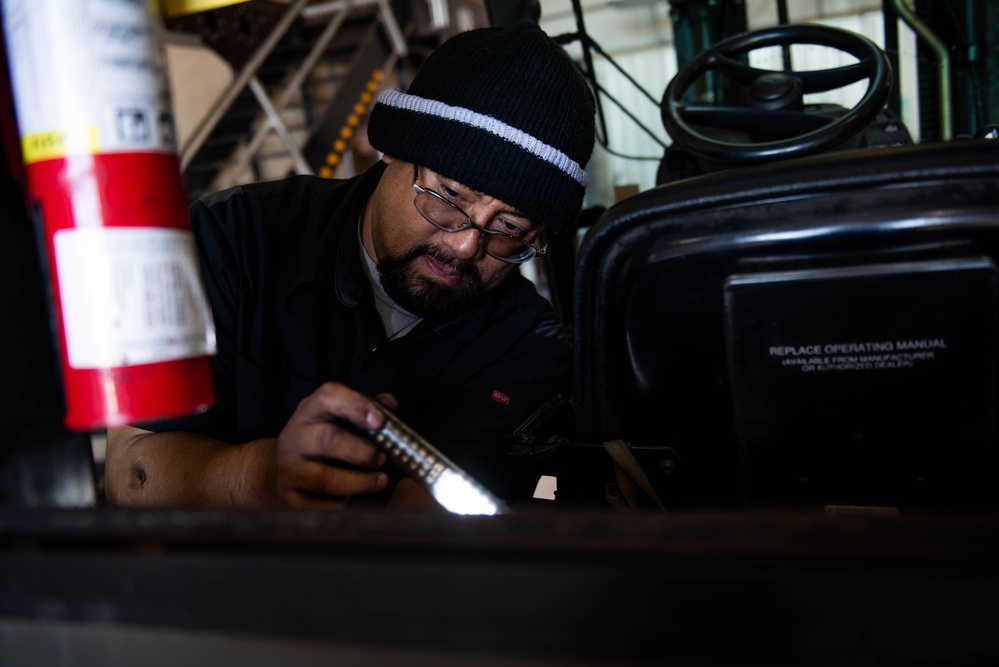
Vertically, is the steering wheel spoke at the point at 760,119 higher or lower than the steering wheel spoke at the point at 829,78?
lower

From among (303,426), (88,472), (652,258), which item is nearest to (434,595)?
(88,472)

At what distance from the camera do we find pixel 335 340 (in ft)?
4.68

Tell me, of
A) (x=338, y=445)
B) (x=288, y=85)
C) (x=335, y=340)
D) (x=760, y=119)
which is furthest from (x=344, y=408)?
(x=288, y=85)

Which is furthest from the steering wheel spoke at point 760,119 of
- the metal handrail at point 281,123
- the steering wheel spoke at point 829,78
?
the metal handrail at point 281,123

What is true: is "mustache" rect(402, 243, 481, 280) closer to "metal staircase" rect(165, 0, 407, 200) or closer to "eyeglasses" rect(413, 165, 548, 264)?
"eyeglasses" rect(413, 165, 548, 264)

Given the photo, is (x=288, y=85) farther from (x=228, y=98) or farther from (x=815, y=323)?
(x=815, y=323)

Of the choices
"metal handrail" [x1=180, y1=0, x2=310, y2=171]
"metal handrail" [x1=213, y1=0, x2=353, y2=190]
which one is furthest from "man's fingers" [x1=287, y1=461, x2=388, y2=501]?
"metal handrail" [x1=180, y1=0, x2=310, y2=171]

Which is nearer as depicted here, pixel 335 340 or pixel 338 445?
pixel 338 445

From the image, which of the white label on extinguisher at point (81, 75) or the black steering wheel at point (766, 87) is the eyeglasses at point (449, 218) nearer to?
the black steering wheel at point (766, 87)

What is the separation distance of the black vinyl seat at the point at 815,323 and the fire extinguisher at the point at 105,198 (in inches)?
22.6

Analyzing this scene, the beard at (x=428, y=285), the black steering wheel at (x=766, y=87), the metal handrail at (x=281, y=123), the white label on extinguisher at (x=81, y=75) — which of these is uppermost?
the metal handrail at (x=281, y=123)

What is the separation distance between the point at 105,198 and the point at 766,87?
1273 mm

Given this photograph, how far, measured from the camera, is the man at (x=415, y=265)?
4.30 ft

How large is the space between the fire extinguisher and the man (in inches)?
30.9
